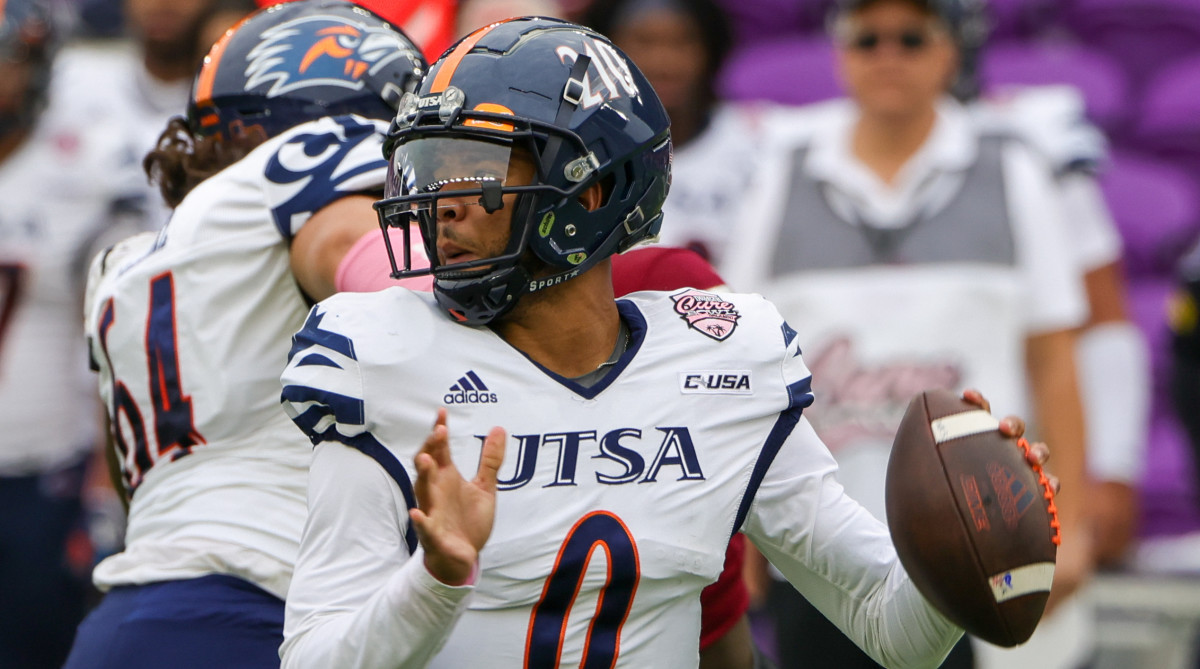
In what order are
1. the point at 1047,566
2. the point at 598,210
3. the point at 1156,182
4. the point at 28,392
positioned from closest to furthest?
the point at 1047,566, the point at 598,210, the point at 28,392, the point at 1156,182

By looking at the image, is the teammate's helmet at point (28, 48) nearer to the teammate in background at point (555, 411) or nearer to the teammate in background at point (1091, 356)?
the teammate in background at point (1091, 356)

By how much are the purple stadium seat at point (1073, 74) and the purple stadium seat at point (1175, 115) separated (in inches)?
4.5

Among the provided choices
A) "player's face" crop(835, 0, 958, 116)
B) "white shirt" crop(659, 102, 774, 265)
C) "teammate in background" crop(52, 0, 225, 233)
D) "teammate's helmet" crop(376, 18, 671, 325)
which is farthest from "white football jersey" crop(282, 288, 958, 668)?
"teammate in background" crop(52, 0, 225, 233)

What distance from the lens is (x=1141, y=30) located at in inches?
284

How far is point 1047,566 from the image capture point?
208cm

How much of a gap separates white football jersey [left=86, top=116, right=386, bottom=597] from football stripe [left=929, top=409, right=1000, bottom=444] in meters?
0.97

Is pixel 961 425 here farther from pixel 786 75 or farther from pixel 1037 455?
pixel 786 75

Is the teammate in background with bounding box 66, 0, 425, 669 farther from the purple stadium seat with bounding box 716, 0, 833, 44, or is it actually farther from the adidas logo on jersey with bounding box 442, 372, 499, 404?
the purple stadium seat with bounding box 716, 0, 833, 44

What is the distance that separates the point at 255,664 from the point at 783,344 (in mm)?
946

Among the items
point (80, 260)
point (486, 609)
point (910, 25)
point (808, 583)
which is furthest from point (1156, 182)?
point (486, 609)

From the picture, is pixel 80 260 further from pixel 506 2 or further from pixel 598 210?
pixel 598 210

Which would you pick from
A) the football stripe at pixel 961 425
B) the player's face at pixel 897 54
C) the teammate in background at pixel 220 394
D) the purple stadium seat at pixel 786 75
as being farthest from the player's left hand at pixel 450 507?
the purple stadium seat at pixel 786 75

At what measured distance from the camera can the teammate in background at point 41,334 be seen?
5094 mm

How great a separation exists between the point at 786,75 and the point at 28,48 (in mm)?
3422
